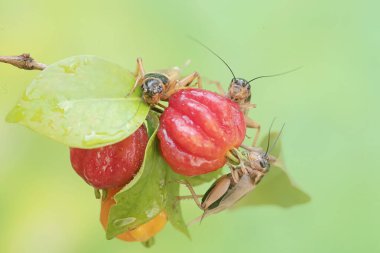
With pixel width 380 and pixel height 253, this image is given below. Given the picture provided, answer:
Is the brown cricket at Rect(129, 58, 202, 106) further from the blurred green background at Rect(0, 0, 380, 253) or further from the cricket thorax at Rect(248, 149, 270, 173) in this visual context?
the blurred green background at Rect(0, 0, 380, 253)

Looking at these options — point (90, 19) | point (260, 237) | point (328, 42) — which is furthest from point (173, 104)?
point (328, 42)

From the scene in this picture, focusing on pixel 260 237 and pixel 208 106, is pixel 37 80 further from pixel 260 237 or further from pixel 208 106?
pixel 260 237

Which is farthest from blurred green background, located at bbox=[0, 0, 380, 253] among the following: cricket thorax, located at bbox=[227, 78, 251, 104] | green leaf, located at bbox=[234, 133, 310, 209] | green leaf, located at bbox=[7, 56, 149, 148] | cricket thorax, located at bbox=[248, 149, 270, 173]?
green leaf, located at bbox=[7, 56, 149, 148]

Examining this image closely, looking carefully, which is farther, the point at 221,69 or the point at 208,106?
the point at 221,69

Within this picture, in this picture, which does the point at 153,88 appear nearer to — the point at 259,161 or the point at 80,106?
the point at 80,106

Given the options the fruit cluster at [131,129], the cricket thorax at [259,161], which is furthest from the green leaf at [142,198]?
the cricket thorax at [259,161]

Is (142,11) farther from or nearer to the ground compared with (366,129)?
farther from the ground

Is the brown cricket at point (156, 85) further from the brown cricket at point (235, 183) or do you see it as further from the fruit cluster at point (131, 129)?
the brown cricket at point (235, 183)
